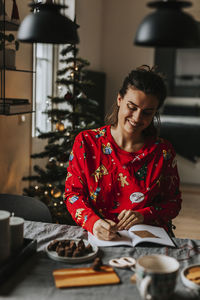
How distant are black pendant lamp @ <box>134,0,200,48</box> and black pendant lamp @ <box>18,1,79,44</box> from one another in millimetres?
248

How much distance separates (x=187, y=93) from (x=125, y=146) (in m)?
4.74

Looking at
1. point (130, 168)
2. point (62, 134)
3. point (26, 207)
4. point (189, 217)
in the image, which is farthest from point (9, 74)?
point (189, 217)

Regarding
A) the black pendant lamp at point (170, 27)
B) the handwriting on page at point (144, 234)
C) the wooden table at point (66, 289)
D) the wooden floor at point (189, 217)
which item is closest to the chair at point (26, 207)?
the wooden table at point (66, 289)

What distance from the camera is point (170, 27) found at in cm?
103

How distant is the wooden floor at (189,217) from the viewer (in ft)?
11.6

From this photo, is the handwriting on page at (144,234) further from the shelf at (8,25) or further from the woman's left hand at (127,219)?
the shelf at (8,25)

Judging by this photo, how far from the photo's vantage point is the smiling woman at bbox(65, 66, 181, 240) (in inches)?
64.4

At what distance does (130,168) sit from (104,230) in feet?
1.29

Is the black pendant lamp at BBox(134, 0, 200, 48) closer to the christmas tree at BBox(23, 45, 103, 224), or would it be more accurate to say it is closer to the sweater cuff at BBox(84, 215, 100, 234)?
the sweater cuff at BBox(84, 215, 100, 234)

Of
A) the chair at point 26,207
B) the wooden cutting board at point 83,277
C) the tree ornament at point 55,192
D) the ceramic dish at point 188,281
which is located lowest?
the tree ornament at point 55,192

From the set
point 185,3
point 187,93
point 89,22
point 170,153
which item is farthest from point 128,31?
point 185,3

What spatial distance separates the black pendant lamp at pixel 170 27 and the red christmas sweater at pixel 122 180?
715 millimetres

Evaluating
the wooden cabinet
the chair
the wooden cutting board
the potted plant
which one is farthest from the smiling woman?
the potted plant

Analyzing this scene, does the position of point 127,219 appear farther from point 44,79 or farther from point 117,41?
point 117,41
